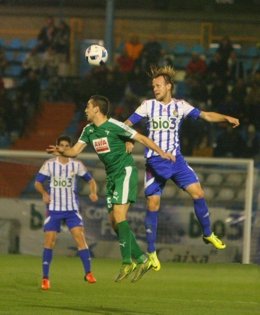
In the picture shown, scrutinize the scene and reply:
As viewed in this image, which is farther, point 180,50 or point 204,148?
point 180,50

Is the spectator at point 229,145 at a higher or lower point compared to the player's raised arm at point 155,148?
higher

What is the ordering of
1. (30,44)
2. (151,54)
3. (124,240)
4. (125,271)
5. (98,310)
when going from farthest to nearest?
(30,44) → (151,54) → (124,240) → (98,310) → (125,271)

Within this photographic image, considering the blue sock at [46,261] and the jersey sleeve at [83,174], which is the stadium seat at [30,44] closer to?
the jersey sleeve at [83,174]

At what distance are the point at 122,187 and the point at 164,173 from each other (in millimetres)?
692

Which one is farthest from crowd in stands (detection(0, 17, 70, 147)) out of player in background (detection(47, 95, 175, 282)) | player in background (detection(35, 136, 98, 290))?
player in background (detection(47, 95, 175, 282))

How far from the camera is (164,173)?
42.3ft

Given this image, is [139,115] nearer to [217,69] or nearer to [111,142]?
[111,142]

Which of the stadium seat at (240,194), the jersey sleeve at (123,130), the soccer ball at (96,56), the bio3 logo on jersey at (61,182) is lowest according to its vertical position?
the bio3 logo on jersey at (61,182)

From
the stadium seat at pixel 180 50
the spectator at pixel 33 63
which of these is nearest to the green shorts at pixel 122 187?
the spectator at pixel 33 63

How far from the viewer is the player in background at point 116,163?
40.5 feet

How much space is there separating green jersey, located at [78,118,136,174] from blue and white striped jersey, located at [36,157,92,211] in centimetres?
307

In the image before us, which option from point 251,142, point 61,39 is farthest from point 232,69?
point 61,39

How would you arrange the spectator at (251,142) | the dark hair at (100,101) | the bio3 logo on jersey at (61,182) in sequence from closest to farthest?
the dark hair at (100,101) → the bio3 logo on jersey at (61,182) → the spectator at (251,142)

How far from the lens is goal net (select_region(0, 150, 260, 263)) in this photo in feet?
64.0
